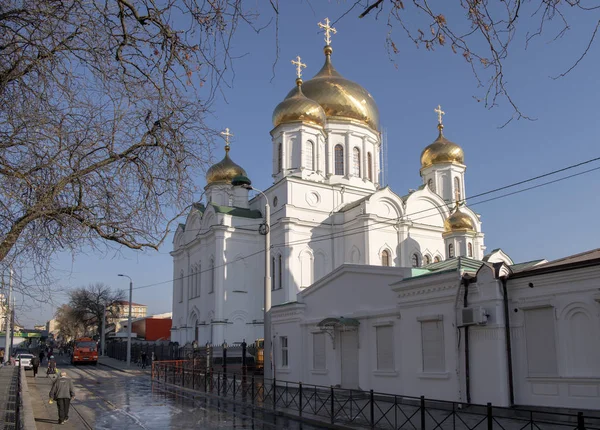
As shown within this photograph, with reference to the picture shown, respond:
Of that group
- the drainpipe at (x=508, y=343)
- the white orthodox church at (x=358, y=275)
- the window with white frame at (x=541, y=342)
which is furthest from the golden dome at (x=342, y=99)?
the window with white frame at (x=541, y=342)

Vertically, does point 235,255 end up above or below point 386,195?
A: below

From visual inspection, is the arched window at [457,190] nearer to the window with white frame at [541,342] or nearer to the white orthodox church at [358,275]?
the white orthodox church at [358,275]

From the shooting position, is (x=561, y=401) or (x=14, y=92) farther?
(x=561, y=401)

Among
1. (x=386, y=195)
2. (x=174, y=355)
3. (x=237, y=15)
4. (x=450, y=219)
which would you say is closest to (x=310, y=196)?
(x=386, y=195)

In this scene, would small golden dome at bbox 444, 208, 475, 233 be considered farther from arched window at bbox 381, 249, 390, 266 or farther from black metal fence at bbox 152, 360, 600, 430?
black metal fence at bbox 152, 360, 600, 430

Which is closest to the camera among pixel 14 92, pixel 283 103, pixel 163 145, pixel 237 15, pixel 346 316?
pixel 237 15

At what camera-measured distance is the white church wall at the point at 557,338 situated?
1319 cm

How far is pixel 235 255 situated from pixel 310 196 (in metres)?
6.67

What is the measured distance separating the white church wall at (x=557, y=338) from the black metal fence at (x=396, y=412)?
0.56 m

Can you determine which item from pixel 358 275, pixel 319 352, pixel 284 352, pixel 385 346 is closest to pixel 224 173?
pixel 284 352

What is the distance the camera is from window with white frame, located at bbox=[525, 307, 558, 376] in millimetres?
13992

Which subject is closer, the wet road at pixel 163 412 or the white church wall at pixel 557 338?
the white church wall at pixel 557 338

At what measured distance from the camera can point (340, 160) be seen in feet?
145

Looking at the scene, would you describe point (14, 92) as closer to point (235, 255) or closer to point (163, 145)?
point (163, 145)
